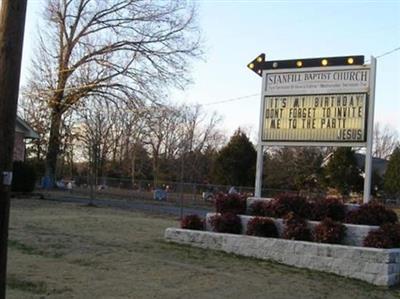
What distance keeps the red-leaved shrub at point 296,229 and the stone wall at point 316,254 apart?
26 centimetres

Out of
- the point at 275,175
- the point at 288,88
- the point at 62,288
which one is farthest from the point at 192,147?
the point at 62,288

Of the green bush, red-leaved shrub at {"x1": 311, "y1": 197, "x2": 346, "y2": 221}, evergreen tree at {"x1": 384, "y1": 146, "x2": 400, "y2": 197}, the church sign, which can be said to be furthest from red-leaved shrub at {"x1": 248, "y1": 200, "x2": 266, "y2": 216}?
evergreen tree at {"x1": 384, "y1": 146, "x2": 400, "y2": 197}

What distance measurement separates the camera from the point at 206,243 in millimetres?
14484

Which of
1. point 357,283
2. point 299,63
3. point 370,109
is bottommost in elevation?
point 357,283

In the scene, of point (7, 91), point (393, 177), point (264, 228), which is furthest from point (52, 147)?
point (7, 91)

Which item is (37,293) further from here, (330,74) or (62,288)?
(330,74)

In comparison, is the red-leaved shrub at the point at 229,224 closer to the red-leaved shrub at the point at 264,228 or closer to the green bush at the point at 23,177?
the red-leaved shrub at the point at 264,228

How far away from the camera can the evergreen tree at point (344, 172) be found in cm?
5778

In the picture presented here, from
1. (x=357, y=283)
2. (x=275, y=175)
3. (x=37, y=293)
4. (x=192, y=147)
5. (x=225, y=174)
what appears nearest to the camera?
(x=37, y=293)

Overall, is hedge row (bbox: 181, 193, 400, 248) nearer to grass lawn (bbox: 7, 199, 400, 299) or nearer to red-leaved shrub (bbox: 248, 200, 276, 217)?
red-leaved shrub (bbox: 248, 200, 276, 217)

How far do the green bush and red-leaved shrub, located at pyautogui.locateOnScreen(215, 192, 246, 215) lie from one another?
64.4ft

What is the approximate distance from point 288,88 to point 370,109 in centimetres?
224

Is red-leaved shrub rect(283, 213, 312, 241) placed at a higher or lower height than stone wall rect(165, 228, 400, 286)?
higher

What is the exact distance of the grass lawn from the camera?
8922 millimetres
